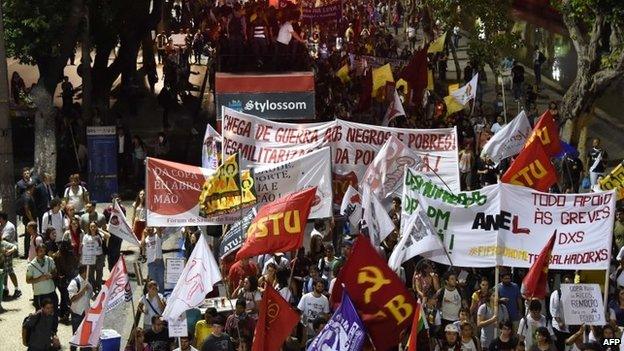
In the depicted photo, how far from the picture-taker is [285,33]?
31906 mm

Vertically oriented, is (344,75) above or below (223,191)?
below

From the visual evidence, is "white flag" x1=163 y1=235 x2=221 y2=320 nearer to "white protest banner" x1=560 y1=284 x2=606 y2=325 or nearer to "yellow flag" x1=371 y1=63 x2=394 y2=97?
"white protest banner" x1=560 y1=284 x2=606 y2=325

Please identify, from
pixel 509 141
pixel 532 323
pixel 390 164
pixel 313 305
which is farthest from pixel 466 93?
pixel 532 323

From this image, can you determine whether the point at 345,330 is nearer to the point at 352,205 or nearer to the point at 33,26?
the point at 352,205

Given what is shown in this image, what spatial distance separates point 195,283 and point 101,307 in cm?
109

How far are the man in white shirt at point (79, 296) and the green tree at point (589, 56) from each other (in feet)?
37.1

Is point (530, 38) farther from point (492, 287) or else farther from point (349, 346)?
point (349, 346)

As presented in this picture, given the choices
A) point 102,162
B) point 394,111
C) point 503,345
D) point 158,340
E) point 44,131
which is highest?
point 394,111

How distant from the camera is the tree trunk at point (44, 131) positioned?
30297 millimetres

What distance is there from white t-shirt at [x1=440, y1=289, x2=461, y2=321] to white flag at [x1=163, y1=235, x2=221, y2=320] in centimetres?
289

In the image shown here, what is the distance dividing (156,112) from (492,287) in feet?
67.4

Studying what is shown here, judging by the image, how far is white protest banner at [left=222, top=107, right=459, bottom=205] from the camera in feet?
70.4

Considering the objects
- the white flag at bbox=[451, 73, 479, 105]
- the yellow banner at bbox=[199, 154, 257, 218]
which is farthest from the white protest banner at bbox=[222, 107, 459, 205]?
the white flag at bbox=[451, 73, 479, 105]

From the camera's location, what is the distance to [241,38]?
104ft
